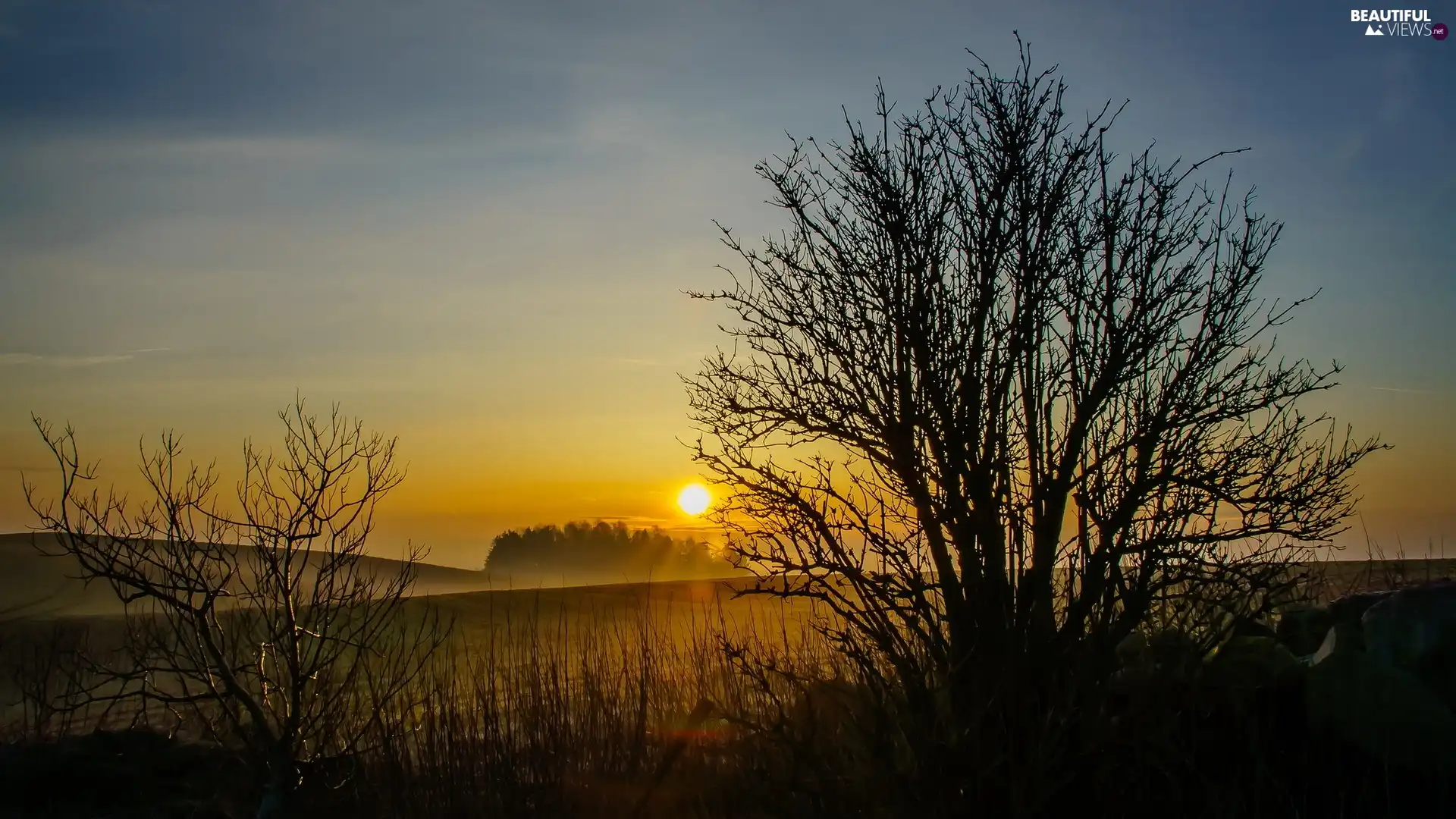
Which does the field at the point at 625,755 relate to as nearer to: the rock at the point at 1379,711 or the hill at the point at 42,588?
the rock at the point at 1379,711

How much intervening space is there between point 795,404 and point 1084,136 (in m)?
2.74

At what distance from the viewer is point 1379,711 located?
621 cm

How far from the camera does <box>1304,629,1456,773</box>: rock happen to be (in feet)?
19.7

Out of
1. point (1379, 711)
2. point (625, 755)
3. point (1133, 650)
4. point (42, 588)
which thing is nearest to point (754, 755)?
point (1133, 650)

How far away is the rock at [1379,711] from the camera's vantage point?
6.02 meters

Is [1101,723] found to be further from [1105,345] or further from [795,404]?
[795,404]

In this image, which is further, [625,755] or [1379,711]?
[625,755]

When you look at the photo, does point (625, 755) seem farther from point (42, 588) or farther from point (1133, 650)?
point (42, 588)

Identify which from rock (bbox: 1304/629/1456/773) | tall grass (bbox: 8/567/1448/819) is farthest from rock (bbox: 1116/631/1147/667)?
rock (bbox: 1304/629/1456/773)

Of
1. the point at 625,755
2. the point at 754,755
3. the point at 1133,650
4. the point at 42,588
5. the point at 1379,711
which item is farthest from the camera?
the point at 42,588

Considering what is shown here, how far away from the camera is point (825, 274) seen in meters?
7.16

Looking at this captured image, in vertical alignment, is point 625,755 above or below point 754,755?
below

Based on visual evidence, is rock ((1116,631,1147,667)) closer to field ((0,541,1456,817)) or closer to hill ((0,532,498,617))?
field ((0,541,1456,817))

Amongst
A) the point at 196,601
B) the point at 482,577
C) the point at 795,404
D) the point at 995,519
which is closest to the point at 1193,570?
the point at 995,519
